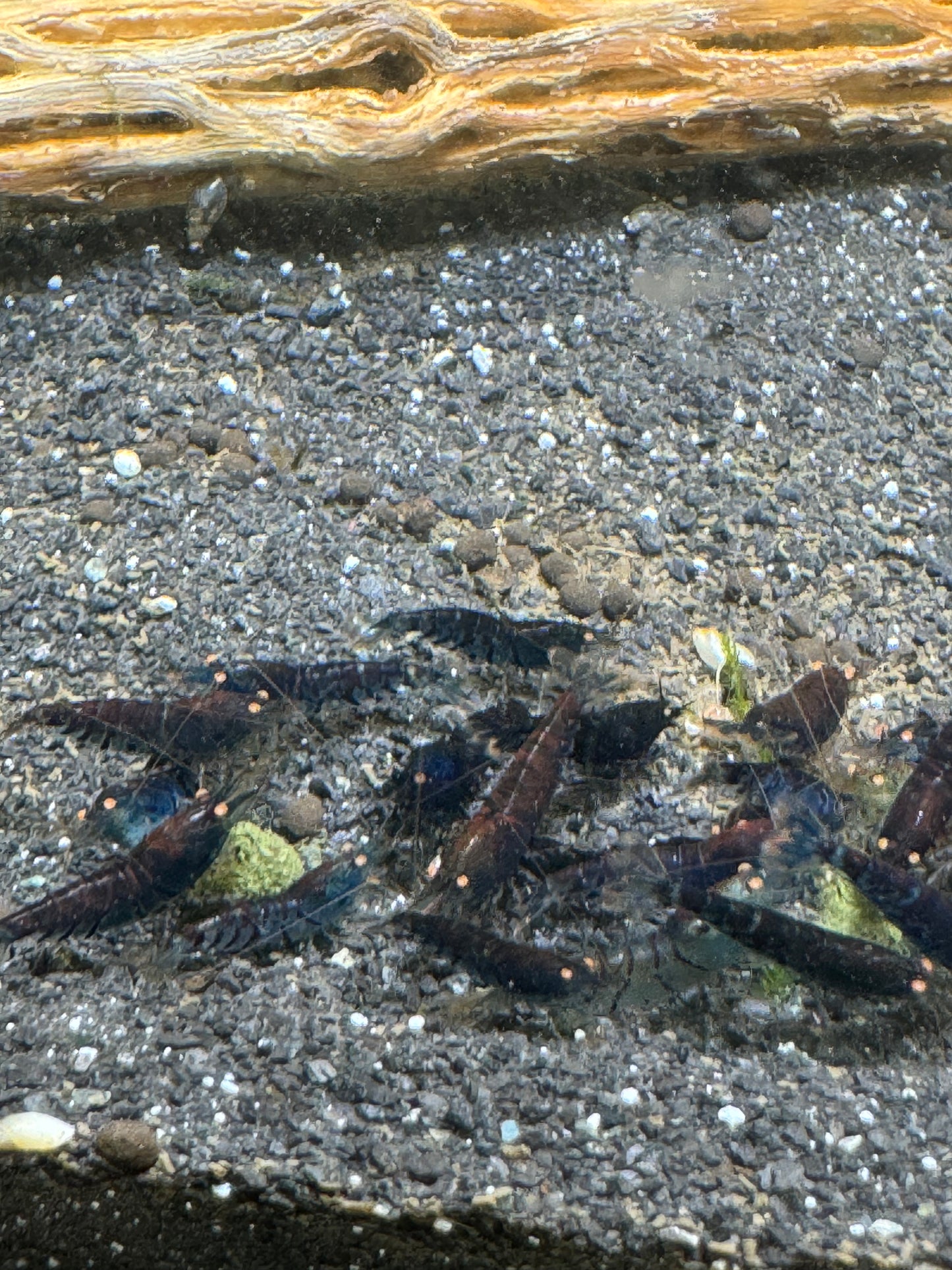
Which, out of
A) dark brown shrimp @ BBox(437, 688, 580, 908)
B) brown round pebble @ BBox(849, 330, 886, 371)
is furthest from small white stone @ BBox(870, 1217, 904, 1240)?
brown round pebble @ BBox(849, 330, 886, 371)

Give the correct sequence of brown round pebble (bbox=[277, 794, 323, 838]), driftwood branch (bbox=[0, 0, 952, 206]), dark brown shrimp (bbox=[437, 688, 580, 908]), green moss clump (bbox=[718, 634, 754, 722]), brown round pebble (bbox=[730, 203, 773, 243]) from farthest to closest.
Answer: brown round pebble (bbox=[730, 203, 773, 243]), driftwood branch (bbox=[0, 0, 952, 206]), green moss clump (bbox=[718, 634, 754, 722]), brown round pebble (bbox=[277, 794, 323, 838]), dark brown shrimp (bbox=[437, 688, 580, 908])

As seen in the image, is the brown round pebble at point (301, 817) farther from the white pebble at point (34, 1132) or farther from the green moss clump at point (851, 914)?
the green moss clump at point (851, 914)

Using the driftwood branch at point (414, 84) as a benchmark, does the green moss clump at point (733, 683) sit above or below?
below

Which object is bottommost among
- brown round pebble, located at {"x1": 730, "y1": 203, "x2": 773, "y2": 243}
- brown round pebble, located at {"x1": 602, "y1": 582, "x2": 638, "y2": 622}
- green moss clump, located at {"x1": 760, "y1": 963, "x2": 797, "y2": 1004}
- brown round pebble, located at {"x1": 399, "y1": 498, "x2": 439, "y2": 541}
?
green moss clump, located at {"x1": 760, "y1": 963, "x2": 797, "y2": 1004}

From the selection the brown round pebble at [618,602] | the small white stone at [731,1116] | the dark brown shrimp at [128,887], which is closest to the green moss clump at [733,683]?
the brown round pebble at [618,602]

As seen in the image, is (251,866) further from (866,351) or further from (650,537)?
(866,351)

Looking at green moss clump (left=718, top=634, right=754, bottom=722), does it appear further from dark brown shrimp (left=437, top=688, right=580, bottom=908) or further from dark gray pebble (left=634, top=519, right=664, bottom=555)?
dark brown shrimp (left=437, top=688, right=580, bottom=908)

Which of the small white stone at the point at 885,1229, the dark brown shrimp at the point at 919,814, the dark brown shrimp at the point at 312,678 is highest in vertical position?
the dark brown shrimp at the point at 312,678

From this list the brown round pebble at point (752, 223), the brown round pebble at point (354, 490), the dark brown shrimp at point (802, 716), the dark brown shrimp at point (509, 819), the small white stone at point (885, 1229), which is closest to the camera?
the small white stone at point (885, 1229)
